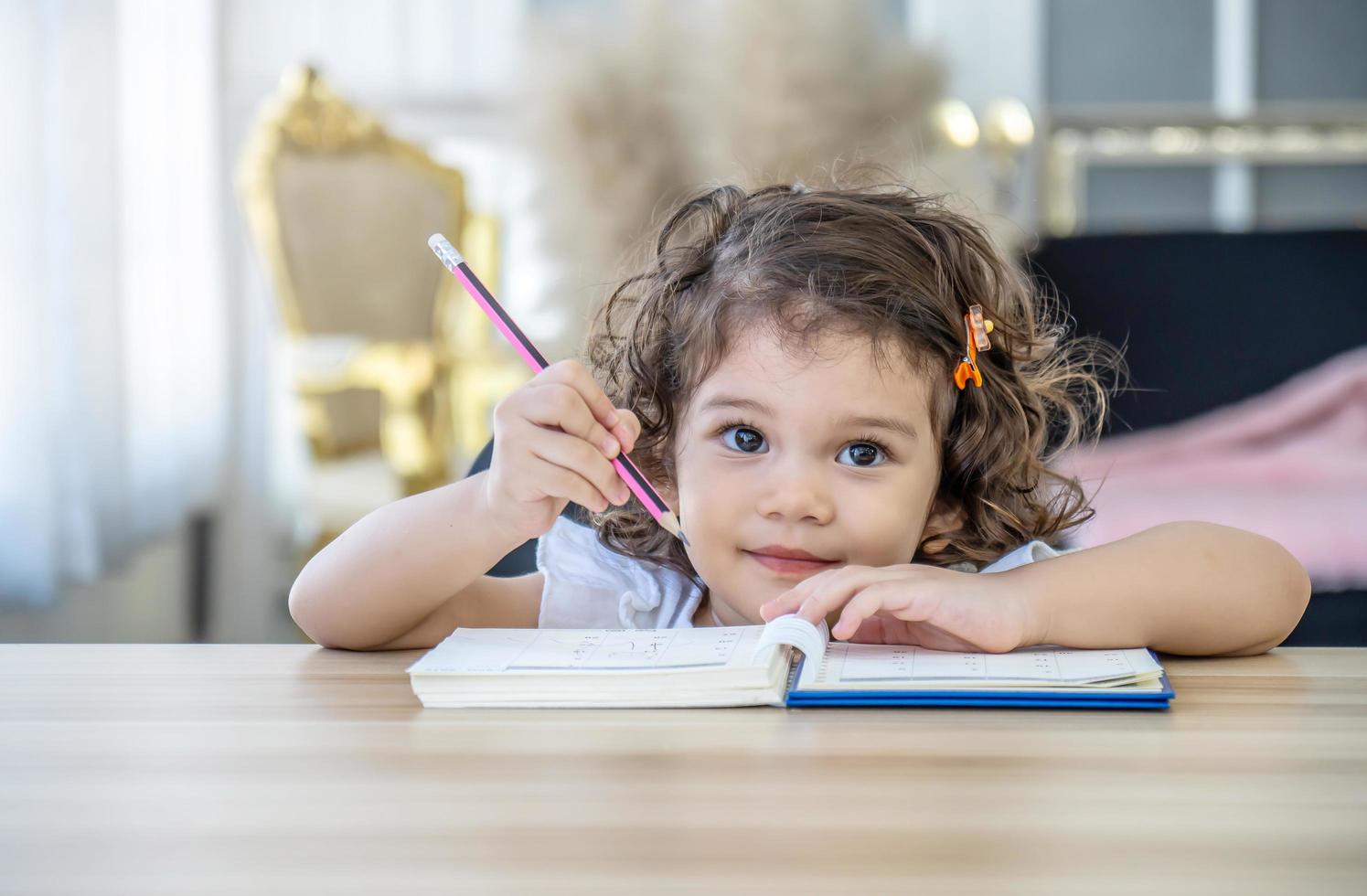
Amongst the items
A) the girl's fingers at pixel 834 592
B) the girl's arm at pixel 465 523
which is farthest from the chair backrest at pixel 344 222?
the girl's fingers at pixel 834 592

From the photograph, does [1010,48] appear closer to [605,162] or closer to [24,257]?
[605,162]

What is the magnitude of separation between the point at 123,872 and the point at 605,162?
2997 millimetres

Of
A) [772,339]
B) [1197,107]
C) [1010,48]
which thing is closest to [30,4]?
[772,339]

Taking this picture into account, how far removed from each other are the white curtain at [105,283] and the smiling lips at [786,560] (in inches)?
69.0

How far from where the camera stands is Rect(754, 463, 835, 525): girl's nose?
89 cm

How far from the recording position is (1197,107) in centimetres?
385

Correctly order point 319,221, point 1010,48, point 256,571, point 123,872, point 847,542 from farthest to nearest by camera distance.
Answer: point 1010,48 < point 256,571 < point 319,221 < point 847,542 < point 123,872

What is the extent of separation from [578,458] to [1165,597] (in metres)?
0.36

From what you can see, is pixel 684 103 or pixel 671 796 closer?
pixel 671 796

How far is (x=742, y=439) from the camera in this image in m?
0.96

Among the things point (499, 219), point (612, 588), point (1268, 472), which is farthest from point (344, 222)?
point (612, 588)

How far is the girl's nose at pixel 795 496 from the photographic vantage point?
0.89 metres

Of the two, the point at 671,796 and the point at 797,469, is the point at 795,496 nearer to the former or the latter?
the point at 797,469

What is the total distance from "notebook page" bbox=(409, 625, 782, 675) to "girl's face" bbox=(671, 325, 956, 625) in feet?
0.48
